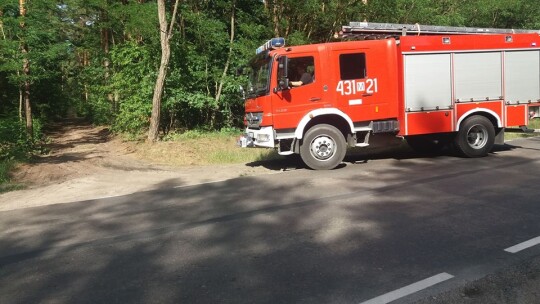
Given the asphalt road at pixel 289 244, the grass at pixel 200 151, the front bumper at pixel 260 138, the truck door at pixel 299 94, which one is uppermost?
the truck door at pixel 299 94

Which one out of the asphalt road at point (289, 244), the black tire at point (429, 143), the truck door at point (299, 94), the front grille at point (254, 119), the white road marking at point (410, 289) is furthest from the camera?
the black tire at point (429, 143)

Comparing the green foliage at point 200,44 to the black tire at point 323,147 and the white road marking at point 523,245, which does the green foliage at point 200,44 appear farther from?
the white road marking at point 523,245

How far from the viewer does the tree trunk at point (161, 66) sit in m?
16.6

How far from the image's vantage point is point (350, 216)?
6734 millimetres

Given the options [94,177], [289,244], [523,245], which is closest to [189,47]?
[94,177]

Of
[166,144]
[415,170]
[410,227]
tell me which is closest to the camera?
[410,227]

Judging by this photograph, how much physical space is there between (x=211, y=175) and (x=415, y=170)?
4.67 meters

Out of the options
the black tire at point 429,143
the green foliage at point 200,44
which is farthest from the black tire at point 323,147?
the green foliage at point 200,44

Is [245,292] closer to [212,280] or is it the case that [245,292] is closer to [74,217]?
[212,280]

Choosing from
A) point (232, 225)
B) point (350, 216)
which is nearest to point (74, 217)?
point (232, 225)

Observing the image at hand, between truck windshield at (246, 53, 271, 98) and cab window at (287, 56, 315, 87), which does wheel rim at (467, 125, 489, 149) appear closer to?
cab window at (287, 56, 315, 87)

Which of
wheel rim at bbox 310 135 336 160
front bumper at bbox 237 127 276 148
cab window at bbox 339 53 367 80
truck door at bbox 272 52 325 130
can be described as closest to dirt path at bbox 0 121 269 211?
front bumper at bbox 237 127 276 148

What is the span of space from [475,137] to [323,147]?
13.6 feet

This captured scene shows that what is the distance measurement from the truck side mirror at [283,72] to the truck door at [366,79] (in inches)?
44.9
